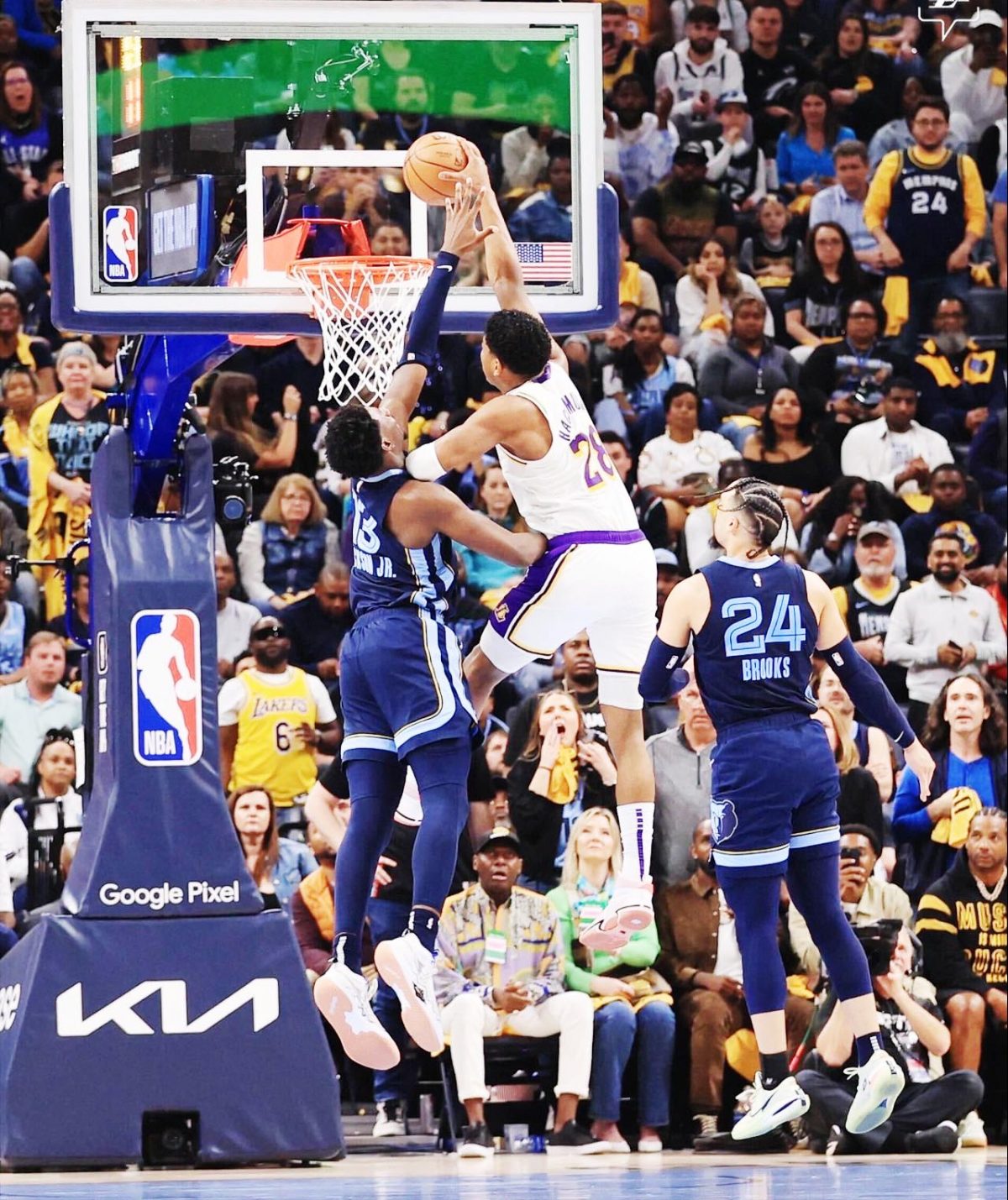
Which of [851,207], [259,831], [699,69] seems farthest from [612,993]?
[699,69]

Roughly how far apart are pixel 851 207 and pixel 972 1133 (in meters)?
7.55

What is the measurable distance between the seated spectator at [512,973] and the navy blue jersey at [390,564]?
3381 mm

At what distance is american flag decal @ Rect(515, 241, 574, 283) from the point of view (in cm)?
953

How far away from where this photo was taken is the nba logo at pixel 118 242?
371 inches

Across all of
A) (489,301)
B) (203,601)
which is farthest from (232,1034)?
(489,301)

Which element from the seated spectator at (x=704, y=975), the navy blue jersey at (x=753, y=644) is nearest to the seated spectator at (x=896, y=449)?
the seated spectator at (x=704, y=975)

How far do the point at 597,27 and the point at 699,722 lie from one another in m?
4.38

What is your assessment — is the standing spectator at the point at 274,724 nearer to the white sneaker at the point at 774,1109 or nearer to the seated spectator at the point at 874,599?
the seated spectator at the point at 874,599

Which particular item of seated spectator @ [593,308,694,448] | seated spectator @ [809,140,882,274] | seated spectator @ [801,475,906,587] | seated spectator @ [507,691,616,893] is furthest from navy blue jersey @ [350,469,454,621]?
seated spectator @ [809,140,882,274]

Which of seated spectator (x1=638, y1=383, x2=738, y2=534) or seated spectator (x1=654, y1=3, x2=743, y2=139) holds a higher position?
seated spectator (x1=654, y1=3, x2=743, y2=139)

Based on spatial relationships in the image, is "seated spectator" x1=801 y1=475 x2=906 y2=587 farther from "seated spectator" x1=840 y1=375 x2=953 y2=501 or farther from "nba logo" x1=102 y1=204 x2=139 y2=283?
"nba logo" x1=102 y1=204 x2=139 y2=283

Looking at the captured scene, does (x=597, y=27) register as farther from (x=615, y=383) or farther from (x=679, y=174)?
(x=679, y=174)

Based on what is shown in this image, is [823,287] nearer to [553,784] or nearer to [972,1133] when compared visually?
[553,784]

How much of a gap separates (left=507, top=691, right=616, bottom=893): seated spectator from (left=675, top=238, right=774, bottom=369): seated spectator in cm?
449
